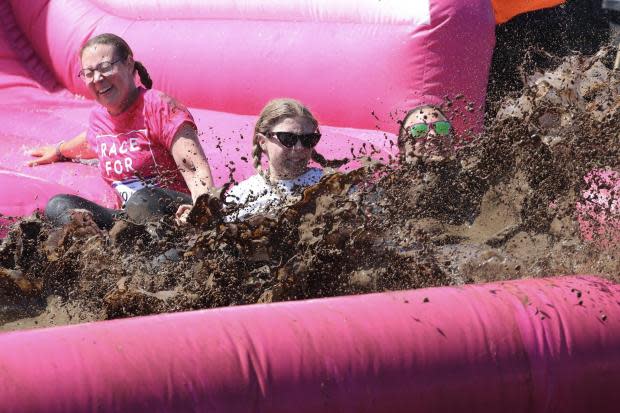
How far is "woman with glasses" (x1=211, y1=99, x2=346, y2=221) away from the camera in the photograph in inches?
115

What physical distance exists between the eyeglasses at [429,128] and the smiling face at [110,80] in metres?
1.02

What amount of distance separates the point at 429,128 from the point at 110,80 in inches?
44.3

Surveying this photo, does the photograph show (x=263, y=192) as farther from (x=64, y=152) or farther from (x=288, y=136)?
(x=64, y=152)

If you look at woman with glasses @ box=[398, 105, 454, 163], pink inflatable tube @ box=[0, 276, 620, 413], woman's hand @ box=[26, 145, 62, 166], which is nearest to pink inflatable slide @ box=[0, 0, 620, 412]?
pink inflatable tube @ box=[0, 276, 620, 413]

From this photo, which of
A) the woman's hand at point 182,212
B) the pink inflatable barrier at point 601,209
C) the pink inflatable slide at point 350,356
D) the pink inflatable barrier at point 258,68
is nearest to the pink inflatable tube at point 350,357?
the pink inflatable slide at point 350,356

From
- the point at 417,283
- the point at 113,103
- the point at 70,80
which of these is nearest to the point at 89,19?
the point at 70,80

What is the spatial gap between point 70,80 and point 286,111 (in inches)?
94.6

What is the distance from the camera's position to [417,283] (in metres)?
2.45

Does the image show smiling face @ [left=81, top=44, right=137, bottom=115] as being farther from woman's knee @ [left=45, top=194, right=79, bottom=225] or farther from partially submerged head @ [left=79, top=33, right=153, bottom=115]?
woman's knee @ [left=45, top=194, right=79, bottom=225]

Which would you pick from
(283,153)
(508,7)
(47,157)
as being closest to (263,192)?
(283,153)

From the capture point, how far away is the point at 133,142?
11.1ft

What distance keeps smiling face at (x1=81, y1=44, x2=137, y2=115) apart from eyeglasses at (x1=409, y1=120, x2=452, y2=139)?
1018 mm

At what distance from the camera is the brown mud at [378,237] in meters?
2.43

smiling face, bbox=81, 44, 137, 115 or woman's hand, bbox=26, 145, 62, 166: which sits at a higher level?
smiling face, bbox=81, 44, 137, 115
